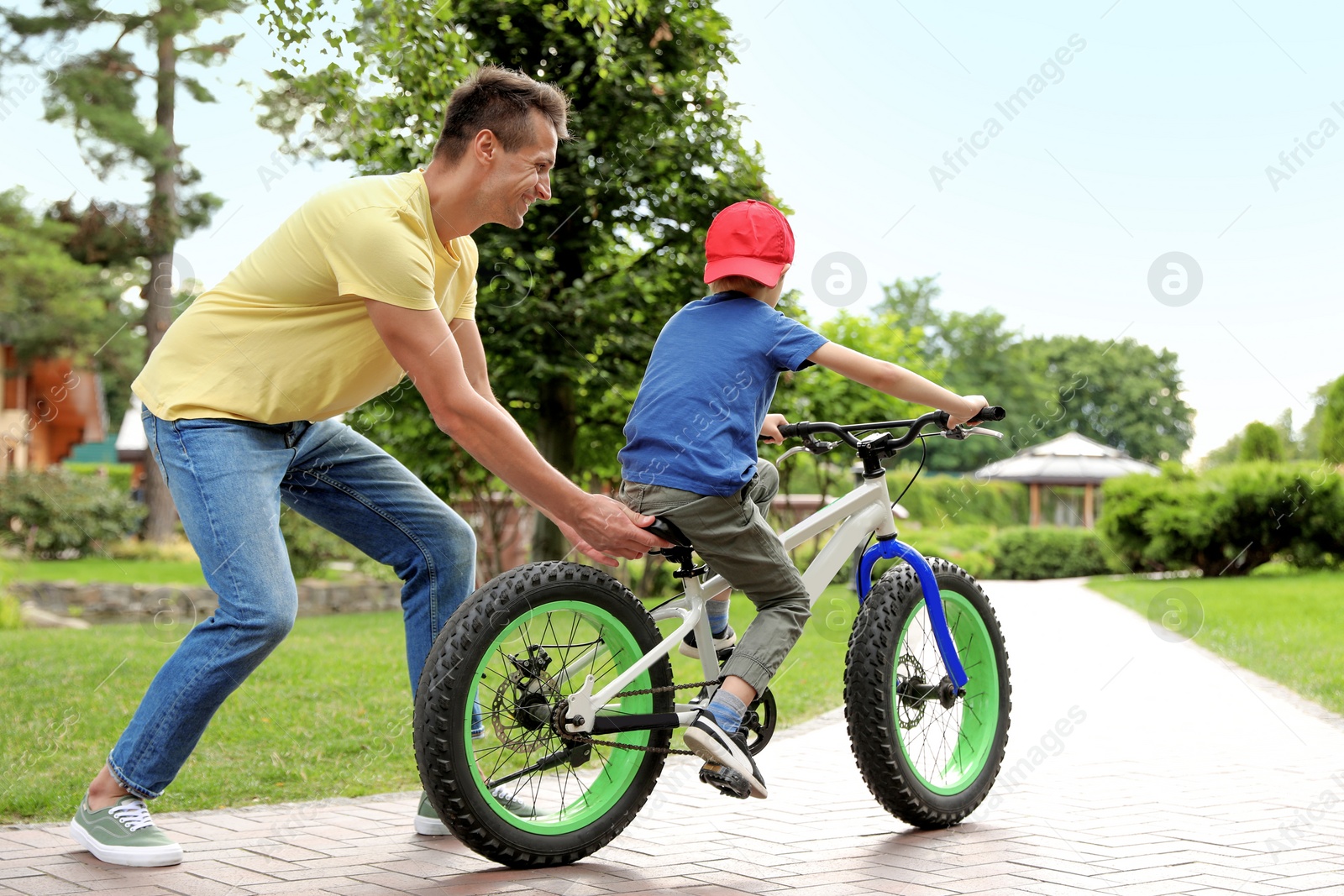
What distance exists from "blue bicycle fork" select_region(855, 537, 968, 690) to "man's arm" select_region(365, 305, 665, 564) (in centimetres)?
96

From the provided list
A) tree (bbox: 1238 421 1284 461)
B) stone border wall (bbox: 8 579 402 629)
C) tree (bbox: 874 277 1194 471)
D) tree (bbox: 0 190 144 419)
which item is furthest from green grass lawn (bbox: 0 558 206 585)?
tree (bbox: 874 277 1194 471)

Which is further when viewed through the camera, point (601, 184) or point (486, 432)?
point (601, 184)

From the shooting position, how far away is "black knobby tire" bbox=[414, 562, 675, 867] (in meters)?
2.95

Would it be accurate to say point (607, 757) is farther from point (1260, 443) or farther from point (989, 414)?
point (1260, 443)

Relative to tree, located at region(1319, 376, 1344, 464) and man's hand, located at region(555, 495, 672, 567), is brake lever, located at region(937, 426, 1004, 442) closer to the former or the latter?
man's hand, located at region(555, 495, 672, 567)

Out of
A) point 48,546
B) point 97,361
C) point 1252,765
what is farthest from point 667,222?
point 97,361

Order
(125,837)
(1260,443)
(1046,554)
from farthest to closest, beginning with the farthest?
(1046,554) → (1260,443) → (125,837)

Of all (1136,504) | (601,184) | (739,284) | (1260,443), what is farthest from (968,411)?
(1260,443)

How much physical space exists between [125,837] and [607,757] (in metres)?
1.23

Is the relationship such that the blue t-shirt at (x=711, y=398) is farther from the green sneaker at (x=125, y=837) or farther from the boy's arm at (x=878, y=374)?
the green sneaker at (x=125, y=837)

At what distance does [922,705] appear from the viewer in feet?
12.5

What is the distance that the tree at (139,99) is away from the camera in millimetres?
20484

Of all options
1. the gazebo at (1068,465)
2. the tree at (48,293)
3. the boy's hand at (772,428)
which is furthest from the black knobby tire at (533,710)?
the gazebo at (1068,465)

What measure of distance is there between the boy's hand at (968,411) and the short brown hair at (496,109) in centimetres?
134
